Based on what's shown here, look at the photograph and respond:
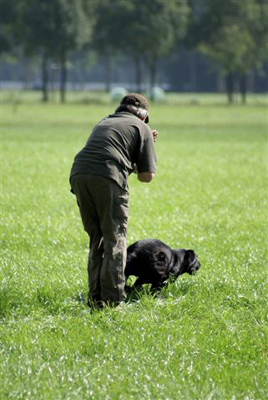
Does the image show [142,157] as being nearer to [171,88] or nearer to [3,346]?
[3,346]

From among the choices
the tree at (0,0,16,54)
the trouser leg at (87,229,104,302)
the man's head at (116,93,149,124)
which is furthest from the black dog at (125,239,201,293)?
the tree at (0,0,16,54)

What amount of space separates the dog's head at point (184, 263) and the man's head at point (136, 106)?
1465 millimetres

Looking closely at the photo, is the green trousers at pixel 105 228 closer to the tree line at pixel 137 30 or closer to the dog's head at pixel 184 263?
the dog's head at pixel 184 263

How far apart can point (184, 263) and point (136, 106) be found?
1680 mm

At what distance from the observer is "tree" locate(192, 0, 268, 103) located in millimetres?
93500

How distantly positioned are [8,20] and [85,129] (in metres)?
52.4

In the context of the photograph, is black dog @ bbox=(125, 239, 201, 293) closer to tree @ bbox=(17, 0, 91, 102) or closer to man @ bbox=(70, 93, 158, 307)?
man @ bbox=(70, 93, 158, 307)

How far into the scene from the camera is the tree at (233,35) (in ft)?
307

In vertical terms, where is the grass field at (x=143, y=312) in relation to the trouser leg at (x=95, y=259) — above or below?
below

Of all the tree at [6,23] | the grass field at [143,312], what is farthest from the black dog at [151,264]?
the tree at [6,23]

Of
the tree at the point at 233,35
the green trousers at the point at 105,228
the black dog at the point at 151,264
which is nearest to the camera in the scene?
the green trousers at the point at 105,228

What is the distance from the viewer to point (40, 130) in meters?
36.7

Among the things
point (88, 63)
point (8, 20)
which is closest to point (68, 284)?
point (8, 20)

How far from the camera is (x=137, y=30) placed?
94562mm
